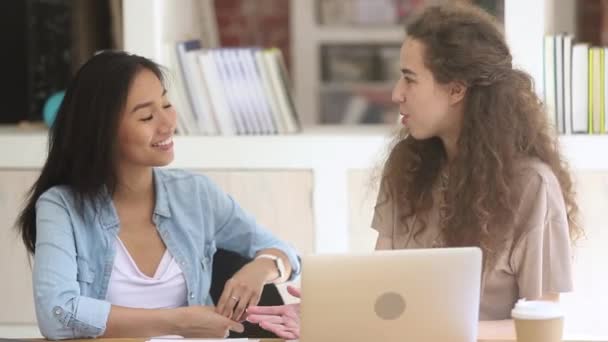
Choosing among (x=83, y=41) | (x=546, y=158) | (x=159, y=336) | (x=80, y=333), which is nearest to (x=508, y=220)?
(x=546, y=158)

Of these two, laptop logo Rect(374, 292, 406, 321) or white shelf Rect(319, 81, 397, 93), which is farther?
white shelf Rect(319, 81, 397, 93)

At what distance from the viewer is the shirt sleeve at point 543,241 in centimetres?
221

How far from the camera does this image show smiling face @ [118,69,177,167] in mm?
2400

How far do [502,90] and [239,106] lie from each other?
1244 millimetres

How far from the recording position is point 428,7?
240 cm

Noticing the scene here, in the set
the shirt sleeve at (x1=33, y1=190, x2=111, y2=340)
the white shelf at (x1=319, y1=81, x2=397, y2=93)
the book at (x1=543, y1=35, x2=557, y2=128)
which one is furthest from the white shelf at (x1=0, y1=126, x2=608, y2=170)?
the white shelf at (x1=319, y1=81, x2=397, y2=93)

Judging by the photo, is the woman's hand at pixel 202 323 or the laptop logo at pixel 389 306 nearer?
the laptop logo at pixel 389 306

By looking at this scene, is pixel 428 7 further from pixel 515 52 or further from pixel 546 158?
pixel 515 52

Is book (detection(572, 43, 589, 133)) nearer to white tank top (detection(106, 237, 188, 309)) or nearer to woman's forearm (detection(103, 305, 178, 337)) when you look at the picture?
white tank top (detection(106, 237, 188, 309))

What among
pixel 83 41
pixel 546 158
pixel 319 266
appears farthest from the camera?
pixel 83 41

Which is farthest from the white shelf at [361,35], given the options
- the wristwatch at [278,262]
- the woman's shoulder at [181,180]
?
the wristwatch at [278,262]

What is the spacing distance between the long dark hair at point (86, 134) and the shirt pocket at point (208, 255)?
28 centimetres

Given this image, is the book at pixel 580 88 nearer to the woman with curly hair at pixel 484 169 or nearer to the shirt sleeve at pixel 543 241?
the woman with curly hair at pixel 484 169

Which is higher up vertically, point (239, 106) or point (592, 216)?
point (239, 106)
